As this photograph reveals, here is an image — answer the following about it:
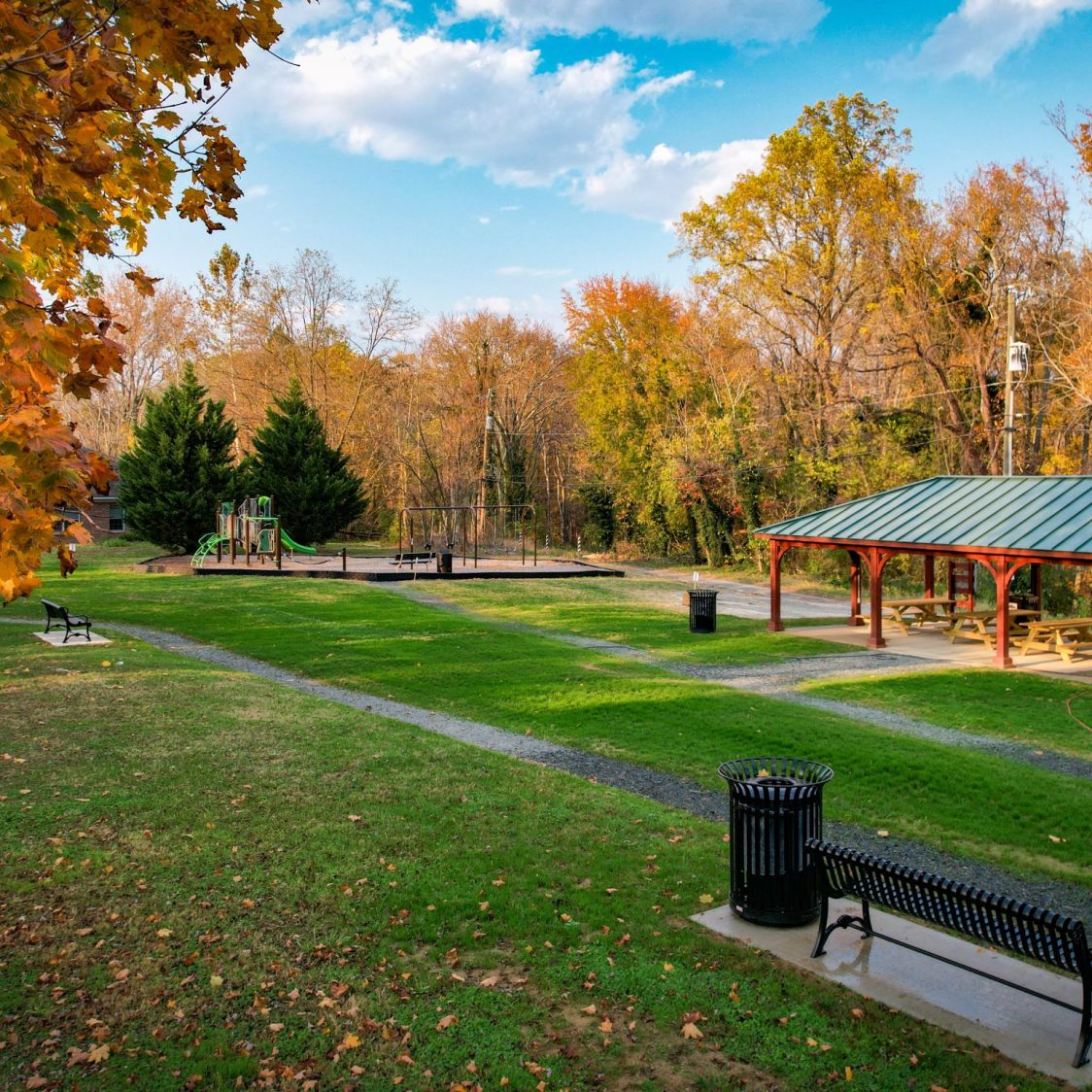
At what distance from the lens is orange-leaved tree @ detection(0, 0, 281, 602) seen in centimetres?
325

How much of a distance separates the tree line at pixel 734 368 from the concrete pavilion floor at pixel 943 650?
10.8 meters

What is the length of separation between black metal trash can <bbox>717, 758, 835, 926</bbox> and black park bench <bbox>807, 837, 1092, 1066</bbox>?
0.49 feet

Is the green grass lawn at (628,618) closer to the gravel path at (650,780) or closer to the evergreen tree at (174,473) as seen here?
the gravel path at (650,780)

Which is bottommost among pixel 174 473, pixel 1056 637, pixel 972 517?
pixel 1056 637

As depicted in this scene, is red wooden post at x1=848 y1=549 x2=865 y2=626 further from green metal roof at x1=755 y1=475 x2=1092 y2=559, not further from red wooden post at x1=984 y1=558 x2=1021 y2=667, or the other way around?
red wooden post at x1=984 y1=558 x2=1021 y2=667

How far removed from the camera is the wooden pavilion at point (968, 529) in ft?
50.5

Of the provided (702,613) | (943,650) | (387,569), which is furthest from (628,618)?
(387,569)

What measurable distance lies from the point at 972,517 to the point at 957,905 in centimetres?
1380

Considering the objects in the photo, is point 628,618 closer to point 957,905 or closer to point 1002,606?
point 1002,606

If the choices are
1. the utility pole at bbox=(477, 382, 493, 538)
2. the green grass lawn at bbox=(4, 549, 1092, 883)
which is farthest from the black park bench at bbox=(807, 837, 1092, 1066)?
the utility pole at bbox=(477, 382, 493, 538)

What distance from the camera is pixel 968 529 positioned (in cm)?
1688

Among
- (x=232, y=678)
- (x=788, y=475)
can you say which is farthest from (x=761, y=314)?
(x=232, y=678)

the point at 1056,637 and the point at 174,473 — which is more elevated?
the point at 174,473

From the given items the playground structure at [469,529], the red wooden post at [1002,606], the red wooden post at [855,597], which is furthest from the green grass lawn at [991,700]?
the playground structure at [469,529]
